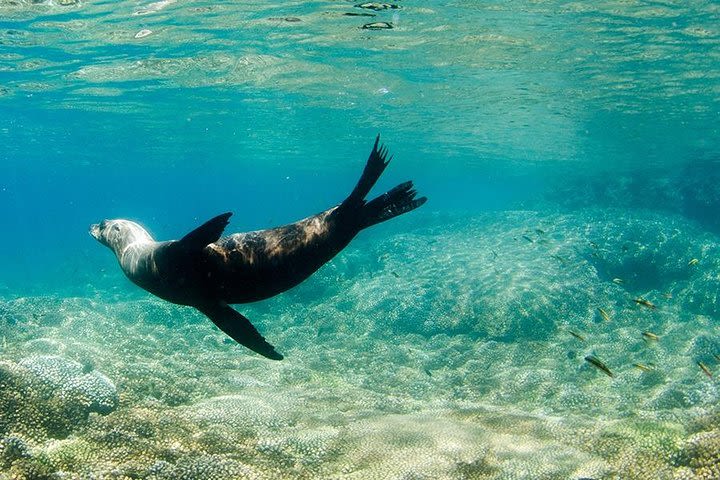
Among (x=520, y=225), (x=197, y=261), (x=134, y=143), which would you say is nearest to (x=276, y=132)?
(x=134, y=143)

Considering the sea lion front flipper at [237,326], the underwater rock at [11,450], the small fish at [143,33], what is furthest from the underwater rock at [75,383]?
the small fish at [143,33]

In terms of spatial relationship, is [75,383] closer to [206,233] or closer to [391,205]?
[206,233]

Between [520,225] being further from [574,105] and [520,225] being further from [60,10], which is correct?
[60,10]

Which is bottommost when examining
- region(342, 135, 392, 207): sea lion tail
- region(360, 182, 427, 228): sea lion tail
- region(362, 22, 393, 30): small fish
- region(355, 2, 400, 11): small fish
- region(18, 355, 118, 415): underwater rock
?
region(18, 355, 118, 415): underwater rock

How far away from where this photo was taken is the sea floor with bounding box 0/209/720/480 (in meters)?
3.87

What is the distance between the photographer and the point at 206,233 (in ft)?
11.6

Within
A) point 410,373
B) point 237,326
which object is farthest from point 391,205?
point 410,373

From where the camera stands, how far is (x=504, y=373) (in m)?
9.27

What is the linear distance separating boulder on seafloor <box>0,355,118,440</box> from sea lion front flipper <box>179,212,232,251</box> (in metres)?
2.13

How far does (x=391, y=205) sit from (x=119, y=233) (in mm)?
3215

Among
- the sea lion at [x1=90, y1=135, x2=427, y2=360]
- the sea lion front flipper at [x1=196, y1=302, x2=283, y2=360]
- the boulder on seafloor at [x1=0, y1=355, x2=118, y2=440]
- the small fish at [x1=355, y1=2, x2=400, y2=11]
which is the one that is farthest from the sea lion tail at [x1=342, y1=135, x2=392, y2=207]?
the small fish at [x1=355, y1=2, x2=400, y2=11]

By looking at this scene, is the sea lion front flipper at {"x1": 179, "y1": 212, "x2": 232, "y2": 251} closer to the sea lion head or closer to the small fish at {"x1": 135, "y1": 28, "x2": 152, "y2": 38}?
the sea lion head

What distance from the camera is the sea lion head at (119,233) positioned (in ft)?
16.3

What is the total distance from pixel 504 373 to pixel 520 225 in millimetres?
16345
